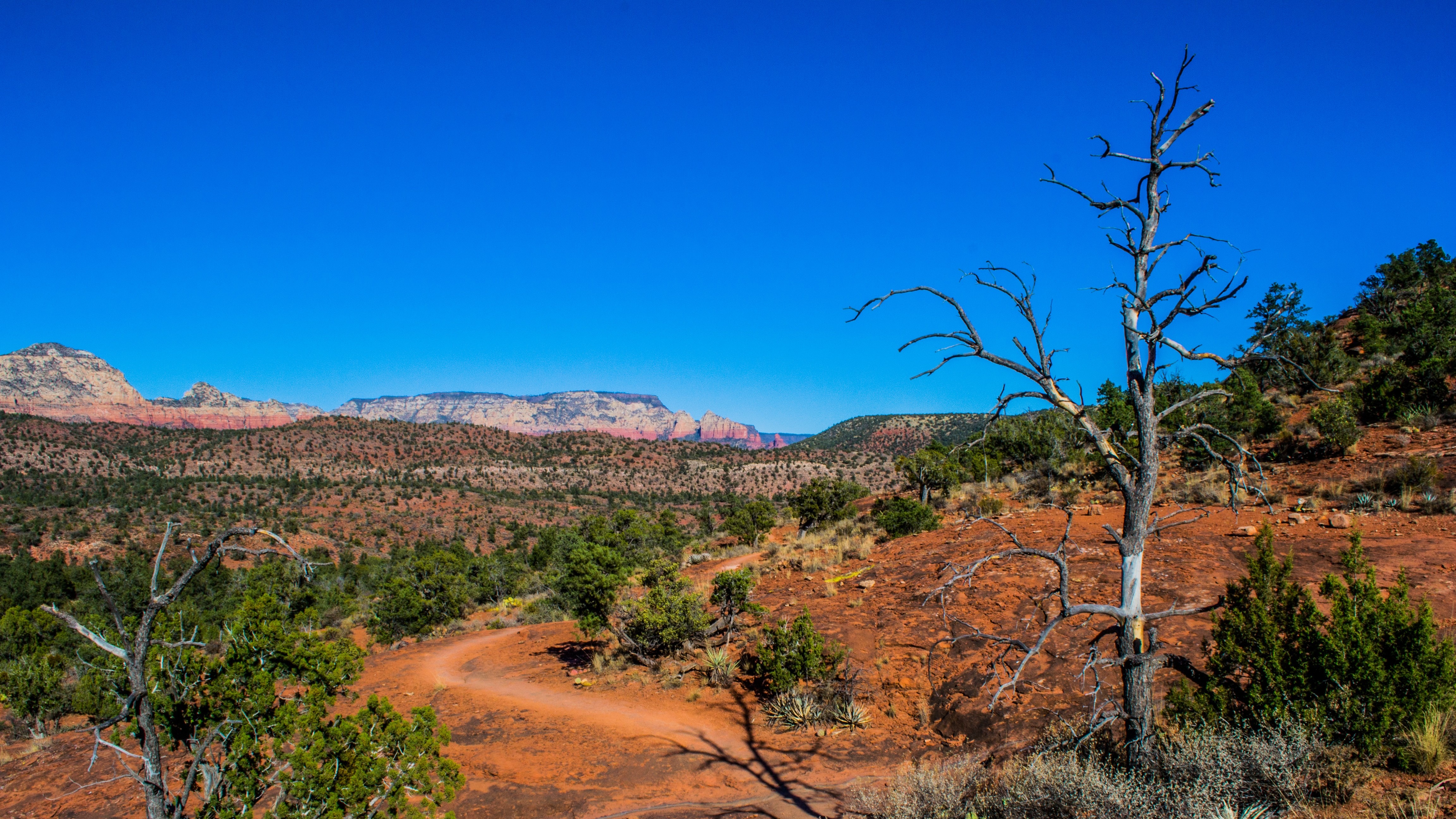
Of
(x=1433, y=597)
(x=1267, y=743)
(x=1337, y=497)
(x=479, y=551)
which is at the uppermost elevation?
(x=1337, y=497)

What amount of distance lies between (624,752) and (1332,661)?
878 centimetres

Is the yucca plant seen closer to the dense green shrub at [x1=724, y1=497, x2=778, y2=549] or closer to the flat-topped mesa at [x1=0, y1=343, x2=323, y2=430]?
the dense green shrub at [x1=724, y1=497, x2=778, y2=549]

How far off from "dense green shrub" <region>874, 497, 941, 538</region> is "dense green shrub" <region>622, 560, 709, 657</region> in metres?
8.24

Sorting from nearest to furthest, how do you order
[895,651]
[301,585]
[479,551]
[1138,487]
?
[1138,487], [895,651], [301,585], [479,551]

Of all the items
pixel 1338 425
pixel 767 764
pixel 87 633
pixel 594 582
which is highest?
pixel 1338 425

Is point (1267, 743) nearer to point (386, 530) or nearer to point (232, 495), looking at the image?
point (386, 530)

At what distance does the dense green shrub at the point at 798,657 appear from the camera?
434 inches

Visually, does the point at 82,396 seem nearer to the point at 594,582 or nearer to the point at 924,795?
the point at 594,582

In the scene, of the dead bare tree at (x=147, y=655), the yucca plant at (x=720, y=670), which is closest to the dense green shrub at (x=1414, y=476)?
the yucca plant at (x=720, y=670)

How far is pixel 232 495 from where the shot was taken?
51.2 metres

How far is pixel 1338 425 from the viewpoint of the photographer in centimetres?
1633

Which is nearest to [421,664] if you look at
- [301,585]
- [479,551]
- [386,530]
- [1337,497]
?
[301,585]

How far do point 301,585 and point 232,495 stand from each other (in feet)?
118

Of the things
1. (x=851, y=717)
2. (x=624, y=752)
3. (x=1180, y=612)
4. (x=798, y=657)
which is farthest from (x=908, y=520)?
(x=1180, y=612)
